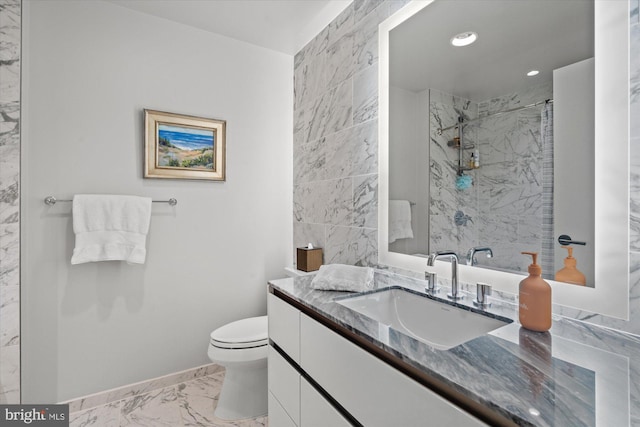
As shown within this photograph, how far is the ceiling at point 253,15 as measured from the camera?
6.35 ft

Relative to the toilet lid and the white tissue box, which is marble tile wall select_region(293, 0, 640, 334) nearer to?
the white tissue box

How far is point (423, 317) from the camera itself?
46.6 inches

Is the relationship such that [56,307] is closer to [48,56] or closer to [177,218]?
[177,218]

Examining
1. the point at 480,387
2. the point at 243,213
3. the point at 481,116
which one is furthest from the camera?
the point at 243,213

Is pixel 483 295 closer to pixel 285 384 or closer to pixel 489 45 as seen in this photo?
pixel 285 384

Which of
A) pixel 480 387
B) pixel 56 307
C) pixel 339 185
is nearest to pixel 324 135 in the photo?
A: pixel 339 185

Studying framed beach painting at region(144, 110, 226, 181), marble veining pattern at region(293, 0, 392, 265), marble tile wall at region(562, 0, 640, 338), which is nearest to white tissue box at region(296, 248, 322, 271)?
marble veining pattern at region(293, 0, 392, 265)

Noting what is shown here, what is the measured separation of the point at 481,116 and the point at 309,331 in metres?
1.06

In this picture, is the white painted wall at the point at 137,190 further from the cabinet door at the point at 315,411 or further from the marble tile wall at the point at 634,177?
the marble tile wall at the point at 634,177

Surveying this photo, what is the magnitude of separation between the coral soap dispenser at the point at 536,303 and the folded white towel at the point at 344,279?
571 millimetres

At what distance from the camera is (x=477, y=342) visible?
80cm

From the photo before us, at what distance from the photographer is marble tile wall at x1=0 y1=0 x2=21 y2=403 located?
157 cm

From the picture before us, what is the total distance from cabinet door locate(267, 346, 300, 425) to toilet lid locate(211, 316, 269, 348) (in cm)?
30

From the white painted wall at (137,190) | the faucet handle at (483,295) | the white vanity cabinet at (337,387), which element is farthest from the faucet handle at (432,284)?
the white painted wall at (137,190)
